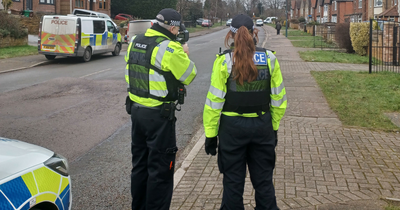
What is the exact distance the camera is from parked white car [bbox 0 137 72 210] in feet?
8.90

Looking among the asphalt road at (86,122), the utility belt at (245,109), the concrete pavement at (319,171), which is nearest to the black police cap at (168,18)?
the utility belt at (245,109)

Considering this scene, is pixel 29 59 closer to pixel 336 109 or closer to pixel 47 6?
pixel 336 109

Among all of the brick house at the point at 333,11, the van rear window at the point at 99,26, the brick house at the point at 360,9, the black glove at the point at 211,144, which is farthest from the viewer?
the brick house at the point at 333,11

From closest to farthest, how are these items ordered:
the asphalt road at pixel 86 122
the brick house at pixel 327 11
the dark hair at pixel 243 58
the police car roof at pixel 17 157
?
the police car roof at pixel 17 157 → the dark hair at pixel 243 58 → the asphalt road at pixel 86 122 → the brick house at pixel 327 11

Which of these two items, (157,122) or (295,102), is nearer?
(157,122)

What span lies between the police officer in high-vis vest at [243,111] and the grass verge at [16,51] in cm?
1801

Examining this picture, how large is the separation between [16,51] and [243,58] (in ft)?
66.0

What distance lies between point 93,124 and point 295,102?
462 centimetres

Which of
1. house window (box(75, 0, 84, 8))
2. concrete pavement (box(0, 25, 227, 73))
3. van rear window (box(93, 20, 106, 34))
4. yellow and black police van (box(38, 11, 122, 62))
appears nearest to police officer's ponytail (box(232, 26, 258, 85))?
concrete pavement (box(0, 25, 227, 73))

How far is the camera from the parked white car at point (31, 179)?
2713 millimetres

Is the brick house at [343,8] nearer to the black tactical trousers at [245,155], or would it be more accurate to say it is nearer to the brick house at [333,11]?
the brick house at [333,11]

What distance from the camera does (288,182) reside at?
5.02 meters

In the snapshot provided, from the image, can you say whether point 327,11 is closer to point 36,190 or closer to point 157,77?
point 157,77

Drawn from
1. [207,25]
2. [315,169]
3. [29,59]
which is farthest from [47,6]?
[315,169]
